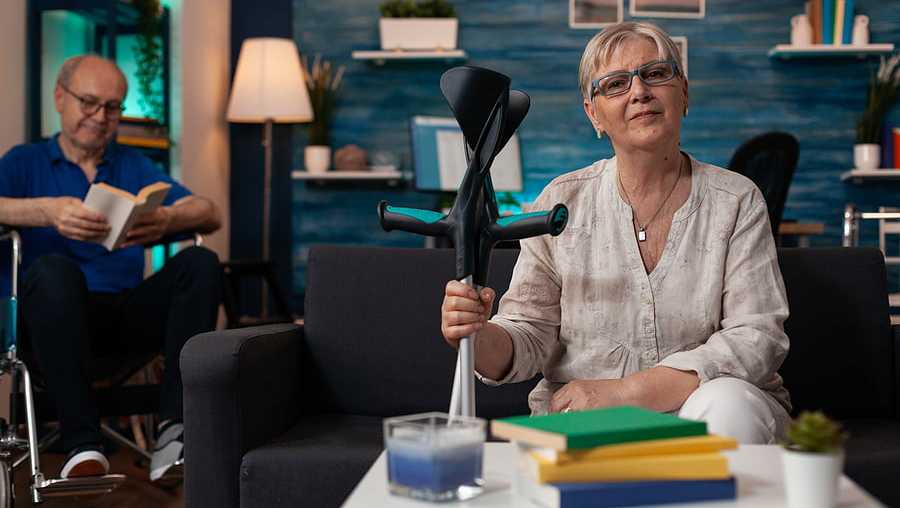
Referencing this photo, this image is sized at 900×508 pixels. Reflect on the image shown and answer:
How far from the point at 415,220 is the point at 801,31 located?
407 cm

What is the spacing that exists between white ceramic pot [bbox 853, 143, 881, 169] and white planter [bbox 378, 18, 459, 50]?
6.58 feet

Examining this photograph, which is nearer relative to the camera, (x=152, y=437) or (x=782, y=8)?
(x=152, y=437)

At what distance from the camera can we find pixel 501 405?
216 cm

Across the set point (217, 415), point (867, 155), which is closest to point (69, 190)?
point (217, 415)

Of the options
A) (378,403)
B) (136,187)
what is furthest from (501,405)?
(136,187)

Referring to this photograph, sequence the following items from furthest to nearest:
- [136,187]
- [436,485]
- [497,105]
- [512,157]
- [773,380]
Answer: [512,157] → [136,187] → [773,380] → [497,105] → [436,485]

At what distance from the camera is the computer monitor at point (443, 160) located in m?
4.36

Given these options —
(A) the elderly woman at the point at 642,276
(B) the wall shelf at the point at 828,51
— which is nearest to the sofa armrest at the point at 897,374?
(A) the elderly woman at the point at 642,276

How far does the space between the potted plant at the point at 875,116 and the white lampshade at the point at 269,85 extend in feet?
8.60

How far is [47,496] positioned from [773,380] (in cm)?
167

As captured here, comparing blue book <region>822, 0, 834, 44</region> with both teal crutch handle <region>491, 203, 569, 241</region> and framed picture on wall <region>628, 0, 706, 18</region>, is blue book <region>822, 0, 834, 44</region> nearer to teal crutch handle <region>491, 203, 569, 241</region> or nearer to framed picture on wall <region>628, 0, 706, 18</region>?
framed picture on wall <region>628, 0, 706, 18</region>

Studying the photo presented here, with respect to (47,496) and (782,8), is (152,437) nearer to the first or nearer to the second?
(47,496)

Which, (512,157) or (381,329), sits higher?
(512,157)

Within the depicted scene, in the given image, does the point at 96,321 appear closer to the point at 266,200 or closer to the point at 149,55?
the point at 149,55
